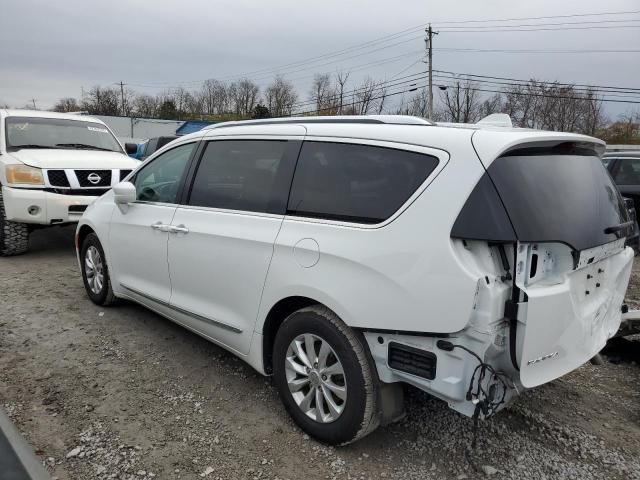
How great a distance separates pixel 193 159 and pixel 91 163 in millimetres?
3989

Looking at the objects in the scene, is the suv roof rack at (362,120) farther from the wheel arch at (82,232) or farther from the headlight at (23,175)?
the headlight at (23,175)

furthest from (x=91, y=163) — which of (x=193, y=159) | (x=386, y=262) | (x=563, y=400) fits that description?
(x=563, y=400)

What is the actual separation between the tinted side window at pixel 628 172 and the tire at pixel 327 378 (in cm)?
819

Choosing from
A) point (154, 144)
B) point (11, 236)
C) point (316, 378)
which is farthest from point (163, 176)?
point (154, 144)

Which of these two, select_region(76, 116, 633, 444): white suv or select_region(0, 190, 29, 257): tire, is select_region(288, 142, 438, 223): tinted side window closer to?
select_region(76, 116, 633, 444): white suv

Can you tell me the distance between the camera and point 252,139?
328 cm

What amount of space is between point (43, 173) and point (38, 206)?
446 millimetres

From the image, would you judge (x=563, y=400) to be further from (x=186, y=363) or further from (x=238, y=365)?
(x=186, y=363)

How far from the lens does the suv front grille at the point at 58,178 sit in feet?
21.6

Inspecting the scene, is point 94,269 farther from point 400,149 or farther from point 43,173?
point 400,149

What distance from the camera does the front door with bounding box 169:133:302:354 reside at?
294 cm

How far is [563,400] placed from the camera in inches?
128

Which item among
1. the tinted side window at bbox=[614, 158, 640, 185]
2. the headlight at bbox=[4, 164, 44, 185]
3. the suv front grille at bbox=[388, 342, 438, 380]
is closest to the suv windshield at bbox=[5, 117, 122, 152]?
the headlight at bbox=[4, 164, 44, 185]

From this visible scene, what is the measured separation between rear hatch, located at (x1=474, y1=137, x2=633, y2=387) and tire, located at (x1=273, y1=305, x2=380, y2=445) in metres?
0.73
